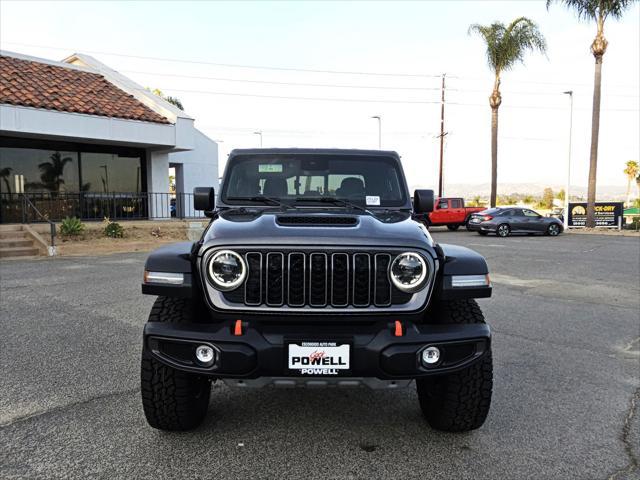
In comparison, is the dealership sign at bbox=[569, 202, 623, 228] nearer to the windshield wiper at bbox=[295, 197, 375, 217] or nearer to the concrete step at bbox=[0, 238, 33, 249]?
the concrete step at bbox=[0, 238, 33, 249]

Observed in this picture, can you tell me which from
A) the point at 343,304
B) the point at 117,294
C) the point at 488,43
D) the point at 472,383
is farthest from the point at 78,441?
the point at 488,43

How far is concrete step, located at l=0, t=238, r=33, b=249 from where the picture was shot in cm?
1327

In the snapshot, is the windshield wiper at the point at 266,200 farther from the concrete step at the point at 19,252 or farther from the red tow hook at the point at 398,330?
the concrete step at the point at 19,252

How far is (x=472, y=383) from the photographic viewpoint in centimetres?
296

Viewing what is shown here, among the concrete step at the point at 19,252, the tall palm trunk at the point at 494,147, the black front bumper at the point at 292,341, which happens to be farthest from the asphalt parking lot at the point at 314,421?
the tall palm trunk at the point at 494,147

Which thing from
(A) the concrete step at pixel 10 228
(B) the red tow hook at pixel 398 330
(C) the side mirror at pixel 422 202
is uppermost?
(C) the side mirror at pixel 422 202

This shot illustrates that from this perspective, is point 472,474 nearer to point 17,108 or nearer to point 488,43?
point 17,108

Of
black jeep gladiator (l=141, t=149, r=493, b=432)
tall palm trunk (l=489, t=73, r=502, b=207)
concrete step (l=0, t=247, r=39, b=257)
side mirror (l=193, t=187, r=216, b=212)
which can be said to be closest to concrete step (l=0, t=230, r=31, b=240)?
concrete step (l=0, t=247, r=39, b=257)

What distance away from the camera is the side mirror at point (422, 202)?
4148 mm

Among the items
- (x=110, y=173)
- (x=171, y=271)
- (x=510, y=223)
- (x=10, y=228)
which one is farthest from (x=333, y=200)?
(x=510, y=223)

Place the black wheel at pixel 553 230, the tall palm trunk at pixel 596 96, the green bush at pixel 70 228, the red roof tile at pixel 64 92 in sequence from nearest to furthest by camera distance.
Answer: the green bush at pixel 70 228 < the red roof tile at pixel 64 92 < the black wheel at pixel 553 230 < the tall palm trunk at pixel 596 96

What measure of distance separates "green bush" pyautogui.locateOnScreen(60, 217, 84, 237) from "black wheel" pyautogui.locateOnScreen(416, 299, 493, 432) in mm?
13784

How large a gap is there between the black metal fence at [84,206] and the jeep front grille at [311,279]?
15035 mm

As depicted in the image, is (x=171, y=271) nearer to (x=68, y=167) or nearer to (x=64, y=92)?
(x=64, y=92)
